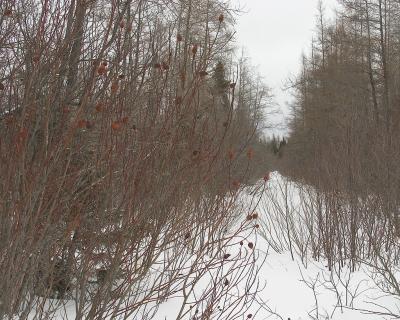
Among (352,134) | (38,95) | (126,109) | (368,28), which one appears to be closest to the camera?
(38,95)

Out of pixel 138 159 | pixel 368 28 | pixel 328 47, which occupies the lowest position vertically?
pixel 138 159

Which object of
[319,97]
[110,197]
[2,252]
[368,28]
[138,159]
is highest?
[368,28]

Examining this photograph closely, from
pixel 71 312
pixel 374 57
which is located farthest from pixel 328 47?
pixel 71 312

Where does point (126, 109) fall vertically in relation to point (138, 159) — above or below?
→ above

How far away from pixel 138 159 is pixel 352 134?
5207 mm

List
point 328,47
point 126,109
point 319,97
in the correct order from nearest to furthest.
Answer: point 126,109
point 319,97
point 328,47

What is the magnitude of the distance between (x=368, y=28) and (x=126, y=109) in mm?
20322

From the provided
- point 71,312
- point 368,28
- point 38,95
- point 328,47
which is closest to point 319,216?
point 71,312

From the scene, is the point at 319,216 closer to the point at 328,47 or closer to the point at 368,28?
the point at 368,28

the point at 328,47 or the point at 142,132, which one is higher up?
Result: the point at 328,47

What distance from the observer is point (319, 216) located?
6.84m

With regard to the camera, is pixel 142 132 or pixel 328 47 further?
pixel 328 47

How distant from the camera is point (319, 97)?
24.9 meters

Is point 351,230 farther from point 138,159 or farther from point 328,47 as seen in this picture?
point 328,47
